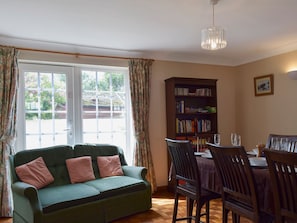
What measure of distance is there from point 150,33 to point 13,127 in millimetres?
2254

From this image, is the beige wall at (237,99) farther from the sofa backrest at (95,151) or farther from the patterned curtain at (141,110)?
the sofa backrest at (95,151)

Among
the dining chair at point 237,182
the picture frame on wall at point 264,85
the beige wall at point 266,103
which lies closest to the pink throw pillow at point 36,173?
the dining chair at point 237,182

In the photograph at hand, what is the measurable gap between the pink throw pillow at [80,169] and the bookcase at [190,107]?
1.52 meters

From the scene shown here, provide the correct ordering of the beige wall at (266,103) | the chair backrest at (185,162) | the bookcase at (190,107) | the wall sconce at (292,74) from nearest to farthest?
the chair backrest at (185,162) → the wall sconce at (292,74) → the beige wall at (266,103) → the bookcase at (190,107)

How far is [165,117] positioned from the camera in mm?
4691

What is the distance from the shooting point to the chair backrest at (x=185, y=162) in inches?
91.5

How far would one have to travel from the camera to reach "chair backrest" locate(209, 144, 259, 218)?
183 centimetres

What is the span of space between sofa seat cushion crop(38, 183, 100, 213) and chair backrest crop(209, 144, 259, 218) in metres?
1.61

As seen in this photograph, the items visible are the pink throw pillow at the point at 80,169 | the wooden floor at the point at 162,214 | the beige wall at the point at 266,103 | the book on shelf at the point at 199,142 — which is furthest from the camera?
the beige wall at the point at 266,103

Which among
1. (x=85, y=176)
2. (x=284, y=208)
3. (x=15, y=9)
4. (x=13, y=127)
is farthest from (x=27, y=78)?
(x=284, y=208)

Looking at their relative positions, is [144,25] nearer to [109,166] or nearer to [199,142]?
[199,142]

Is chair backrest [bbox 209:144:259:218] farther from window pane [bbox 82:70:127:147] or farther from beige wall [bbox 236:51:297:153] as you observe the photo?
beige wall [bbox 236:51:297:153]

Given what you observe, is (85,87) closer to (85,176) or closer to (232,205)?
(85,176)

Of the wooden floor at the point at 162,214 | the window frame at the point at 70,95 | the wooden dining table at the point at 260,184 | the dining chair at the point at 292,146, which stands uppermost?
the window frame at the point at 70,95
